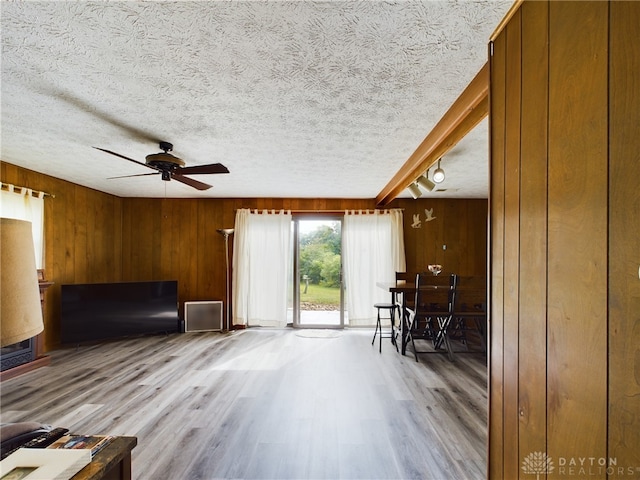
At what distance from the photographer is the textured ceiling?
1.36 m

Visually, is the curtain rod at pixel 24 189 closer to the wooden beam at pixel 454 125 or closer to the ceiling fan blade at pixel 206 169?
the ceiling fan blade at pixel 206 169

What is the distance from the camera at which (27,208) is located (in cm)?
368

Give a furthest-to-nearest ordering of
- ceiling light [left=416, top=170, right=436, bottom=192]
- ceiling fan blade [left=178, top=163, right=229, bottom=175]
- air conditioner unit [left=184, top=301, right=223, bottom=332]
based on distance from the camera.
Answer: air conditioner unit [left=184, top=301, right=223, bottom=332], ceiling light [left=416, top=170, right=436, bottom=192], ceiling fan blade [left=178, top=163, right=229, bottom=175]

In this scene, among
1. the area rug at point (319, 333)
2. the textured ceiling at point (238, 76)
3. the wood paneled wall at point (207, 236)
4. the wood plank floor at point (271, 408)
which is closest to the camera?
the textured ceiling at point (238, 76)

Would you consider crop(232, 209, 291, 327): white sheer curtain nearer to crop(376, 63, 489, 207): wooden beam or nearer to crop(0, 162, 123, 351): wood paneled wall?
crop(0, 162, 123, 351): wood paneled wall

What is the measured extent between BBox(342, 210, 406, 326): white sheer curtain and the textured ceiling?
7.60 ft

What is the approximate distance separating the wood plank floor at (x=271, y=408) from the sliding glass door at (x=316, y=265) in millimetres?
1421

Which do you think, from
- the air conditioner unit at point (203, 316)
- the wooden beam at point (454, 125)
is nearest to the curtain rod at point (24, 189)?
the air conditioner unit at point (203, 316)

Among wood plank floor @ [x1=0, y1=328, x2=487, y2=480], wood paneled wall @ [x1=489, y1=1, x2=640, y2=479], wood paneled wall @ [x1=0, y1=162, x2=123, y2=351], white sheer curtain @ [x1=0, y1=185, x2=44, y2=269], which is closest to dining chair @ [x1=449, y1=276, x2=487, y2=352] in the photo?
wood plank floor @ [x1=0, y1=328, x2=487, y2=480]

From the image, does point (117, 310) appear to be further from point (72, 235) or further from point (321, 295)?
point (321, 295)

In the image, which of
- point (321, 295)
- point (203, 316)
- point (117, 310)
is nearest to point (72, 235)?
point (117, 310)

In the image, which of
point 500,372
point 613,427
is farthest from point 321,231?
point 613,427

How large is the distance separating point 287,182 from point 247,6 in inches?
126

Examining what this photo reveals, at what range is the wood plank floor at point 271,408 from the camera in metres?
1.98
